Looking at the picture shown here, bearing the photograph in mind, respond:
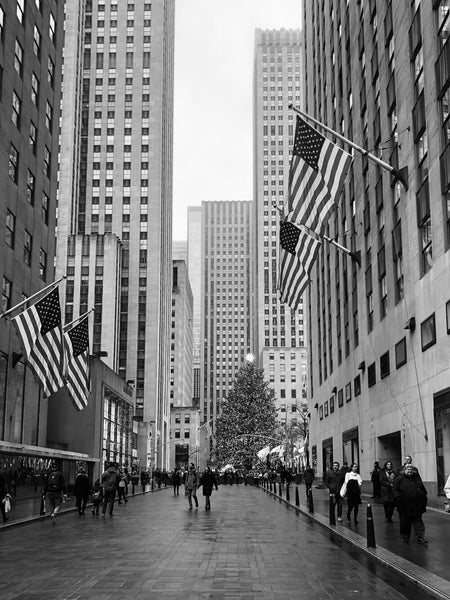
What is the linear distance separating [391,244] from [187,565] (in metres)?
24.5

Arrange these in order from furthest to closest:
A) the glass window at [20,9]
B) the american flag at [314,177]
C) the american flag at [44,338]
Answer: the glass window at [20,9]
the american flag at [44,338]
the american flag at [314,177]

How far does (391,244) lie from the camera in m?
34.5

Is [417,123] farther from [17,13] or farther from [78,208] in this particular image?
[78,208]

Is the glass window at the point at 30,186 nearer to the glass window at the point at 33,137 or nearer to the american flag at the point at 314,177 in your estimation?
the glass window at the point at 33,137

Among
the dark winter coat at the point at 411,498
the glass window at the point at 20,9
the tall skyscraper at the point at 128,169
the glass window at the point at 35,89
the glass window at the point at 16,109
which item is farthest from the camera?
the tall skyscraper at the point at 128,169

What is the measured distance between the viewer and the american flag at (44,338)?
24.6 m

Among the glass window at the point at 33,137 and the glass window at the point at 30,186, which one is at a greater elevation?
the glass window at the point at 33,137

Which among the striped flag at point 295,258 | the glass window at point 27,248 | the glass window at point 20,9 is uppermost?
the glass window at point 20,9

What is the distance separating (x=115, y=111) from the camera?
127438 mm

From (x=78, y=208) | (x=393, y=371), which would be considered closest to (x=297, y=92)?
(x=78, y=208)

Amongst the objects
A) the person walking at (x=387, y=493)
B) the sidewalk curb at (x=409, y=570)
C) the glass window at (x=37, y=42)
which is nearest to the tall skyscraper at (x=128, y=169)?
the glass window at (x=37, y=42)

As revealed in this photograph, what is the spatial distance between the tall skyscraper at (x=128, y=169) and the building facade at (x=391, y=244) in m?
64.5

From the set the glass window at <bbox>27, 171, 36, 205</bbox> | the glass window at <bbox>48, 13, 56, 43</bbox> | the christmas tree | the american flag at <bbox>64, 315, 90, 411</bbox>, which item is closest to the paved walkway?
the american flag at <bbox>64, 315, 90, 411</bbox>

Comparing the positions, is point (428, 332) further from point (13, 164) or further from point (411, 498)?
point (13, 164)
